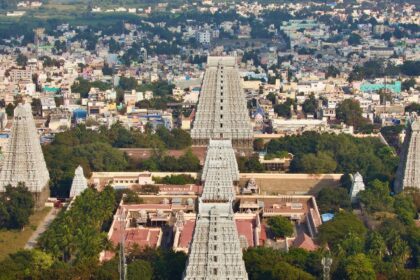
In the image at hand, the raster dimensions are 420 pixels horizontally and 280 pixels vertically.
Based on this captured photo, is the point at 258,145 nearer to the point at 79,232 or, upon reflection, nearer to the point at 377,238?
the point at 377,238

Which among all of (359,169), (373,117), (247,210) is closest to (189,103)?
(373,117)

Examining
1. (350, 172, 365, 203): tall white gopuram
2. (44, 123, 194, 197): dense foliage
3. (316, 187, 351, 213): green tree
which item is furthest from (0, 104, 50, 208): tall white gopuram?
(350, 172, 365, 203): tall white gopuram

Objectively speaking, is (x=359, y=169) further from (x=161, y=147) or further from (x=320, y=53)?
(x=320, y=53)

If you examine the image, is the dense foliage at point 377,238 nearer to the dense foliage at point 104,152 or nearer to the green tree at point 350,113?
the dense foliage at point 104,152

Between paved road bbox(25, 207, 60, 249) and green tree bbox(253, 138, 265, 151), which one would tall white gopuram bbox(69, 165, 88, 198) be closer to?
paved road bbox(25, 207, 60, 249)

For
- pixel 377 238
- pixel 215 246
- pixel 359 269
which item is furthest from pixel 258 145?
pixel 215 246
